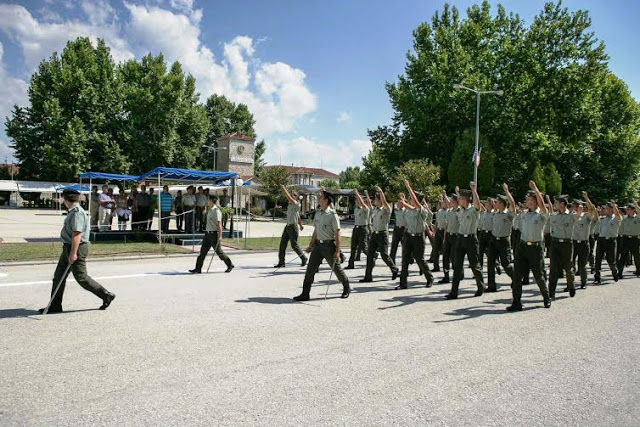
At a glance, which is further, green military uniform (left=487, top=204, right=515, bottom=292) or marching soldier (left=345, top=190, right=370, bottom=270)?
marching soldier (left=345, top=190, right=370, bottom=270)

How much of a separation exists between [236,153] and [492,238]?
6338cm

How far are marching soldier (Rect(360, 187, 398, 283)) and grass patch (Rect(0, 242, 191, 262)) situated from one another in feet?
22.7

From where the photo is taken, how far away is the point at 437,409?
4188mm

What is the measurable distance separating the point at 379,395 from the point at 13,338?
168 inches

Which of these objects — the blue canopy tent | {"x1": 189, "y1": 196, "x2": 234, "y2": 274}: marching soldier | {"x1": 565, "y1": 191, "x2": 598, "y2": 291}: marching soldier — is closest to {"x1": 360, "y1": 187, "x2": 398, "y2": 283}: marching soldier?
{"x1": 189, "y1": 196, "x2": 234, "y2": 274}: marching soldier

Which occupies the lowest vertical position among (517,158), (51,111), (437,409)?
(437,409)

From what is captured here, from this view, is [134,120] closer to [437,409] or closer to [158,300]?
[158,300]

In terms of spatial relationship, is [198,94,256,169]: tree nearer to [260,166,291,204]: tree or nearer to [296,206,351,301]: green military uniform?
[260,166,291,204]: tree

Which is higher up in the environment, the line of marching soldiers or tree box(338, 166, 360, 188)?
tree box(338, 166, 360, 188)

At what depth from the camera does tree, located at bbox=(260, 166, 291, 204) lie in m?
49.7

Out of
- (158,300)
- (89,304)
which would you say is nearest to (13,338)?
(89,304)

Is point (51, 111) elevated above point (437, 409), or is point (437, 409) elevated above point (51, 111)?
point (51, 111)

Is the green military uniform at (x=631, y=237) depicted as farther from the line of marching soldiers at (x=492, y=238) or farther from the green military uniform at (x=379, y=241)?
the green military uniform at (x=379, y=241)

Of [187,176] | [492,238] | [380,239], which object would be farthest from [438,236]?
[187,176]
